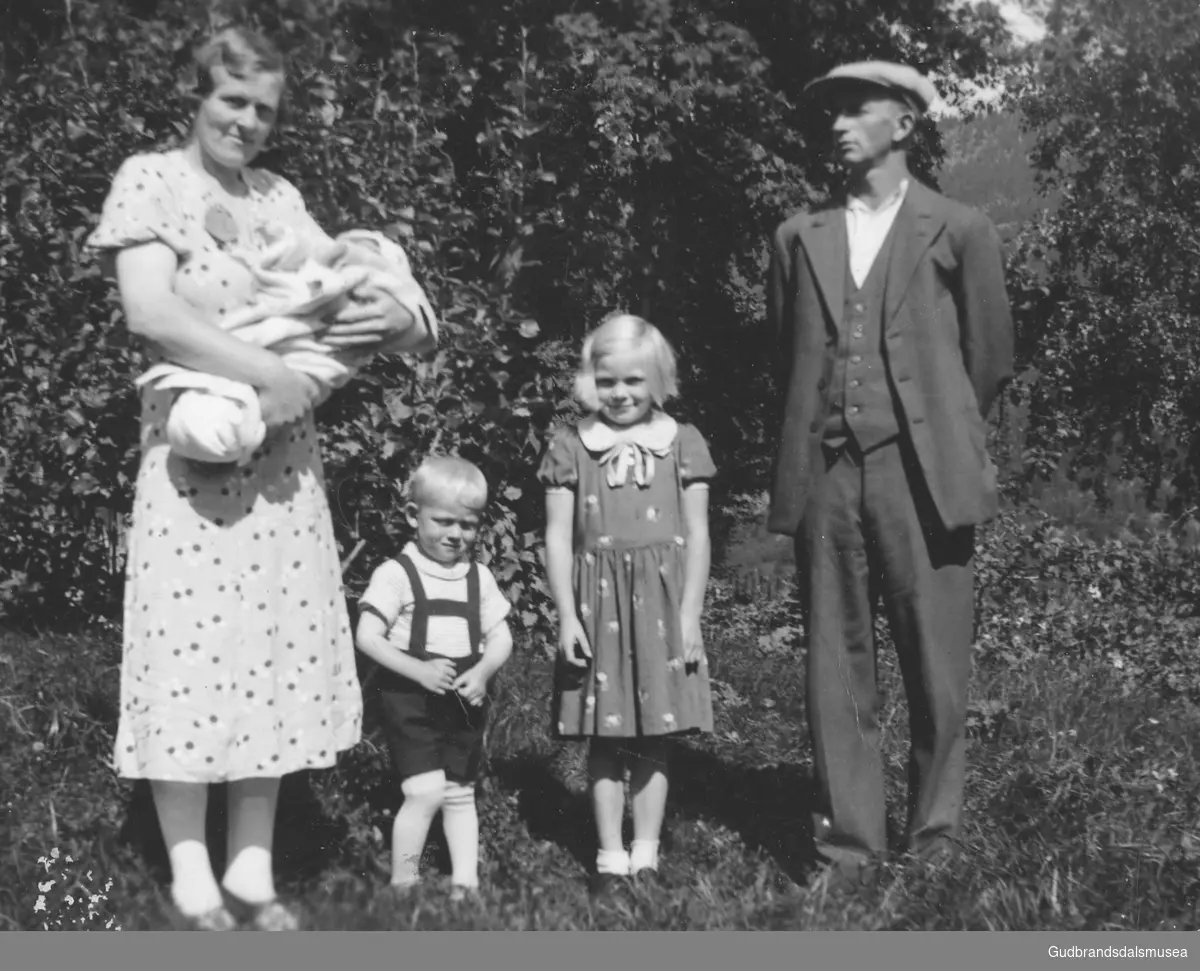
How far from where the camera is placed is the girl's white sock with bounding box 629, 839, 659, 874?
443cm

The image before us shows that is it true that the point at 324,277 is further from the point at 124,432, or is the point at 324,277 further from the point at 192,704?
the point at 124,432

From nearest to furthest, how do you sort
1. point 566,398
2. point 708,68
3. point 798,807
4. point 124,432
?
point 798,807 < point 124,432 < point 566,398 < point 708,68

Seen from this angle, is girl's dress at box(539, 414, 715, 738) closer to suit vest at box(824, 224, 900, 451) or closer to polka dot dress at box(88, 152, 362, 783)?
suit vest at box(824, 224, 900, 451)

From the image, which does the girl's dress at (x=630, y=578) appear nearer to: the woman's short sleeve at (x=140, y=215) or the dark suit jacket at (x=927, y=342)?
the dark suit jacket at (x=927, y=342)

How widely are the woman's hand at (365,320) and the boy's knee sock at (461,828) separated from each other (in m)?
1.33

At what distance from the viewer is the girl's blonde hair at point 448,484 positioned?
428cm

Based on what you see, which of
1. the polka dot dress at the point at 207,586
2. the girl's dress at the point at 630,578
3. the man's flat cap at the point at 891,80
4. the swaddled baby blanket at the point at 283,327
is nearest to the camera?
the swaddled baby blanket at the point at 283,327

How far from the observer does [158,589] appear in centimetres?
363

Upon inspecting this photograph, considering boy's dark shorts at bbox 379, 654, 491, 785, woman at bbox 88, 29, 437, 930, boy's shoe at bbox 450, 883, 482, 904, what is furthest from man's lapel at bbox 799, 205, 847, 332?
boy's shoe at bbox 450, 883, 482, 904

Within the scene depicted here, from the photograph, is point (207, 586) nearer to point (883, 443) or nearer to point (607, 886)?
point (607, 886)

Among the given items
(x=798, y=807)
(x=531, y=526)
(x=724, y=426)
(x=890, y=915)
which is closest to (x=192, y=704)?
(x=890, y=915)

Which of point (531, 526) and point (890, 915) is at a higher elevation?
point (531, 526)

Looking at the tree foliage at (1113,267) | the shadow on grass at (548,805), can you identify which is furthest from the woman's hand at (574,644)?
the tree foliage at (1113,267)

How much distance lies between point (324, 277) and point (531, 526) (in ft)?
9.19
